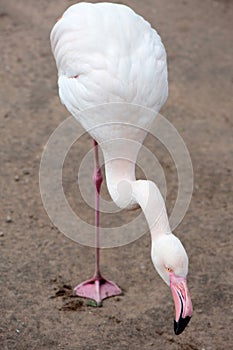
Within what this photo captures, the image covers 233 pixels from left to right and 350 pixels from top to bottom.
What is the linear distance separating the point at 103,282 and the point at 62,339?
627 millimetres

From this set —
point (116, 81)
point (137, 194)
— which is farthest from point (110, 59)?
point (137, 194)

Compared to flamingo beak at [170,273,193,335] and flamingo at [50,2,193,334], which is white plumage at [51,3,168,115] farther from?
flamingo beak at [170,273,193,335]

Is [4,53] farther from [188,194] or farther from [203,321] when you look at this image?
[203,321]

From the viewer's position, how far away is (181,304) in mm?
4320

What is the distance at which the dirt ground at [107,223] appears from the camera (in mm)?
5031

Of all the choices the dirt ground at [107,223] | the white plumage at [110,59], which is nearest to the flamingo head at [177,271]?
the dirt ground at [107,223]

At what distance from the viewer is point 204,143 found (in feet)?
23.0

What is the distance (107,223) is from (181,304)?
1772 mm

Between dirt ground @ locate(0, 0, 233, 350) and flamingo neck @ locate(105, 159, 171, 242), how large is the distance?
30.8 inches

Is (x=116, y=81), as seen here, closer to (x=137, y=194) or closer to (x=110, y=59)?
(x=110, y=59)

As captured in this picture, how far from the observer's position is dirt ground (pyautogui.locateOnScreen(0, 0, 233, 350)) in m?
5.03

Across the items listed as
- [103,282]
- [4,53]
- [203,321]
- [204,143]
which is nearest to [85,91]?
[103,282]

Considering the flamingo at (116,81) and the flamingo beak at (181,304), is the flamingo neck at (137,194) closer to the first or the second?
the flamingo at (116,81)

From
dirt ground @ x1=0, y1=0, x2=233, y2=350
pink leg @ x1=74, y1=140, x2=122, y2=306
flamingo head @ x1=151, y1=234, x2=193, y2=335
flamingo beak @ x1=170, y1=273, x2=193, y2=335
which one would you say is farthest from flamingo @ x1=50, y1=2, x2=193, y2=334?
dirt ground @ x1=0, y1=0, x2=233, y2=350
